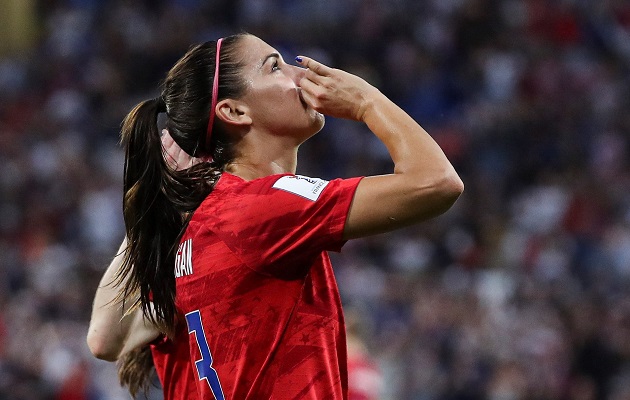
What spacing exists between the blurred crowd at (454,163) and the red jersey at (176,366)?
350 cm

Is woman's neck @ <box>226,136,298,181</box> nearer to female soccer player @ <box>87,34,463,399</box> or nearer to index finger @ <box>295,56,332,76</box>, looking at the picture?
female soccer player @ <box>87,34,463,399</box>

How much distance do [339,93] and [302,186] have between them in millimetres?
261

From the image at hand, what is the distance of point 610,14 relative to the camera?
1119cm

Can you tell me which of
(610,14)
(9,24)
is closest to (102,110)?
(9,24)

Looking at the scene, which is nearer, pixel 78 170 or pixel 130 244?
pixel 130 244

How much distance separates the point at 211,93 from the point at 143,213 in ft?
1.16

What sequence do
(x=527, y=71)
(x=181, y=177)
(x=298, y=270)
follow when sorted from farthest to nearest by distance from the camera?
(x=527, y=71) → (x=181, y=177) → (x=298, y=270)

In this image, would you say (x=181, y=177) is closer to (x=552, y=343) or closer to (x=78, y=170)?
(x=552, y=343)

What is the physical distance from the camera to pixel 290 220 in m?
2.39

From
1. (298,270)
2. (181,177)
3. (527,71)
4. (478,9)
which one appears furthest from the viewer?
(478,9)

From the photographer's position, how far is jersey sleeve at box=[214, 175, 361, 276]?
7.81ft

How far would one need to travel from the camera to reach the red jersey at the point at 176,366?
9.20 ft

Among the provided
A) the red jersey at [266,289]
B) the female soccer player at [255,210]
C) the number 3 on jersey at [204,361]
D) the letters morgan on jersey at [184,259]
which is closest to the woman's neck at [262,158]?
the female soccer player at [255,210]

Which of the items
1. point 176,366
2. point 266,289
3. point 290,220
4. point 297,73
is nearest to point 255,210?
point 290,220
